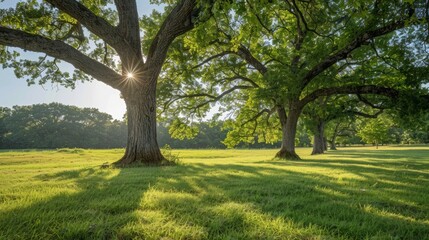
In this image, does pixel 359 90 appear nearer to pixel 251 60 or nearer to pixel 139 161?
pixel 251 60

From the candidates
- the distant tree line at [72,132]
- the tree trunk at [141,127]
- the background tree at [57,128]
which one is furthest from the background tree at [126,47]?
the background tree at [57,128]

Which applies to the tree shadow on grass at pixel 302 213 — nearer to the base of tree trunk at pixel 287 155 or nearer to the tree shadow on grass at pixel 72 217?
the tree shadow on grass at pixel 72 217

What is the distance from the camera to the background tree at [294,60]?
11055mm

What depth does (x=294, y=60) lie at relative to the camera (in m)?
19.2

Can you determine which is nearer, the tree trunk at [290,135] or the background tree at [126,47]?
the background tree at [126,47]

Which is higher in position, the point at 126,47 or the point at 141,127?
the point at 126,47

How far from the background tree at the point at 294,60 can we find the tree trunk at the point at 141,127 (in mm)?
2711

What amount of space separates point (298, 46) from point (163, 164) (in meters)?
13.5

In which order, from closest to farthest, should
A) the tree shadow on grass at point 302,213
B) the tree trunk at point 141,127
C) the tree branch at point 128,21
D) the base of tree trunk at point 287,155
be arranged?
the tree shadow on grass at point 302,213 < the tree trunk at point 141,127 < the tree branch at point 128,21 < the base of tree trunk at point 287,155

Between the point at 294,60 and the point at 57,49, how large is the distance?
15.3 metres

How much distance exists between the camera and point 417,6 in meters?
8.69

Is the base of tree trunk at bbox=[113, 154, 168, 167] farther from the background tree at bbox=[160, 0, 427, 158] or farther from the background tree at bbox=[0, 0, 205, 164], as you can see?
the background tree at bbox=[160, 0, 427, 158]

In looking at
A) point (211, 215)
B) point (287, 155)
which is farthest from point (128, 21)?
point (287, 155)

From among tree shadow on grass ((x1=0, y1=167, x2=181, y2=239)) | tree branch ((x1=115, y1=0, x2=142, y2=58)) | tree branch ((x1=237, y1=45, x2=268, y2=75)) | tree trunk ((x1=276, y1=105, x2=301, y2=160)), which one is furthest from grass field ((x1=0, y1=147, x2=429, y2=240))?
tree branch ((x1=237, y1=45, x2=268, y2=75))
